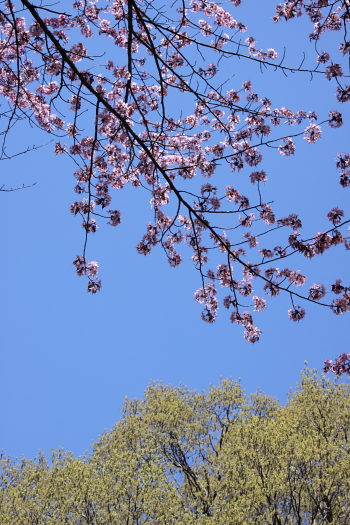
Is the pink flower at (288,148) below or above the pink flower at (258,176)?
above

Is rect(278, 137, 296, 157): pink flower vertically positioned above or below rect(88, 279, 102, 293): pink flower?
above

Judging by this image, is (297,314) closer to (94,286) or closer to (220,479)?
(94,286)

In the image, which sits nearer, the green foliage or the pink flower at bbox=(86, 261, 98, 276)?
the pink flower at bbox=(86, 261, 98, 276)

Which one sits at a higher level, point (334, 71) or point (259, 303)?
point (334, 71)

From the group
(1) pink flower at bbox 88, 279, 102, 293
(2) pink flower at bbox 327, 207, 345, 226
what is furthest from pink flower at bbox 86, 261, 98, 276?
(2) pink flower at bbox 327, 207, 345, 226

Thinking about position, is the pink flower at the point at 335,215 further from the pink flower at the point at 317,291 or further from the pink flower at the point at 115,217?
the pink flower at the point at 115,217

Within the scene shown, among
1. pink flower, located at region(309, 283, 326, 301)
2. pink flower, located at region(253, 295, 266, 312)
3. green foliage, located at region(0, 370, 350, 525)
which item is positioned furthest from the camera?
green foliage, located at region(0, 370, 350, 525)

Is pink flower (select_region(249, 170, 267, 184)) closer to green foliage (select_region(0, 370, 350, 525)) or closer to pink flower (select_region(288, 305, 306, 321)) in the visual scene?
pink flower (select_region(288, 305, 306, 321))

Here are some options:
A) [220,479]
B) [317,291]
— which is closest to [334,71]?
[317,291]

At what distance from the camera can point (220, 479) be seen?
1428cm

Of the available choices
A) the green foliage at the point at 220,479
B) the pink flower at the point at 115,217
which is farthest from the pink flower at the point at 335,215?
the green foliage at the point at 220,479

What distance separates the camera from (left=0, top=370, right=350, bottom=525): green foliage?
11766 millimetres

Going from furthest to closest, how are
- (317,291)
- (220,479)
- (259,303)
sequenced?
(220,479), (259,303), (317,291)

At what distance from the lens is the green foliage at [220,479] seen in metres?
11.8
